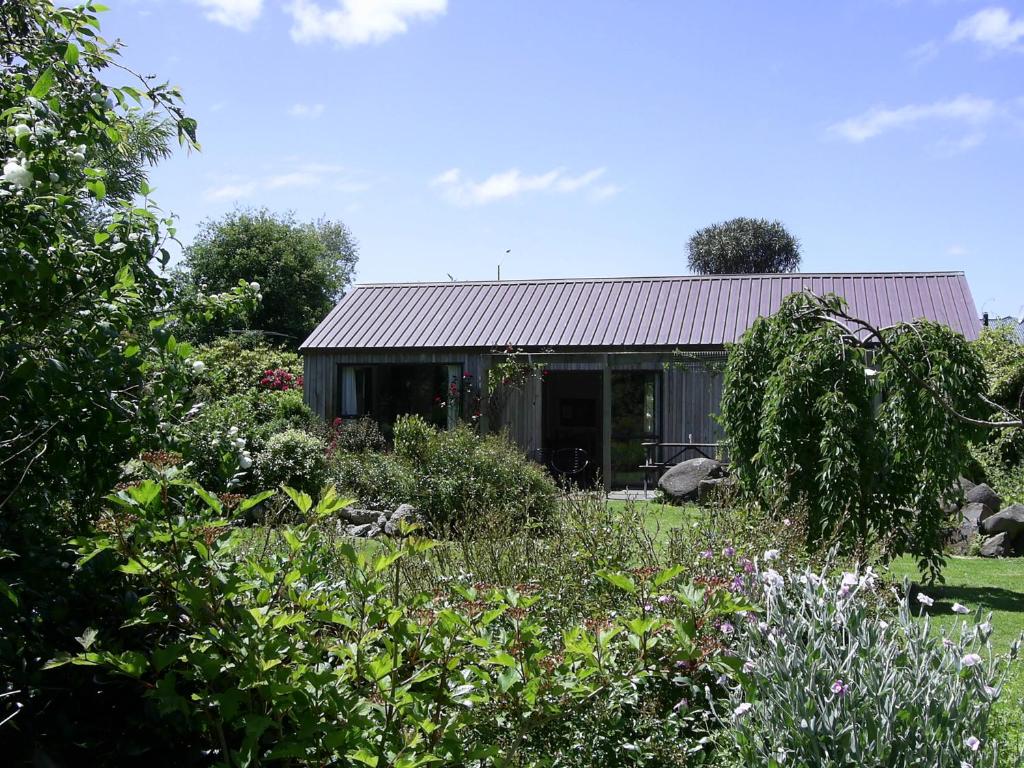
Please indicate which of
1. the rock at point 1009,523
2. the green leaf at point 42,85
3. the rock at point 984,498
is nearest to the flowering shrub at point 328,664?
the green leaf at point 42,85

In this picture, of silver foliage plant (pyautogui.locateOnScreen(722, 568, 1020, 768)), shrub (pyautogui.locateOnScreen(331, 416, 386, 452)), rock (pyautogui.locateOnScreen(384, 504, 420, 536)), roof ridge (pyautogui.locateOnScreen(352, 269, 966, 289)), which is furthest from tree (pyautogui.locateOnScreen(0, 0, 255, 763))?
roof ridge (pyautogui.locateOnScreen(352, 269, 966, 289))

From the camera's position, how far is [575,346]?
1798 centimetres

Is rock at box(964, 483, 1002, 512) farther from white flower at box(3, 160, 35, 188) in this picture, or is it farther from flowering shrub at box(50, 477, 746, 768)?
white flower at box(3, 160, 35, 188)

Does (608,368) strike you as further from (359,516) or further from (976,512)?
(359,516)

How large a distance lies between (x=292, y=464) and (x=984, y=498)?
9.46 m

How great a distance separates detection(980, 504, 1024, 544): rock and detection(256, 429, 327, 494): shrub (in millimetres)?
8803

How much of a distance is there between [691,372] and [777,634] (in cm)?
1467

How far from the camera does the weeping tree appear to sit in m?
7.61

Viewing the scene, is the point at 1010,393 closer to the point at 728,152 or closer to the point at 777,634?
the point at 728,152

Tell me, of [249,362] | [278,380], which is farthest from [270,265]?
[278,380]

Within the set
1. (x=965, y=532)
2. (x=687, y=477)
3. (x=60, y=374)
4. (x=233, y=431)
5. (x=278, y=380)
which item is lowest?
(x=965, y=532)

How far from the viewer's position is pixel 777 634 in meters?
3.28

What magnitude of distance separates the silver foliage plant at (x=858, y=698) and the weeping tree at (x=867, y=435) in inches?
175

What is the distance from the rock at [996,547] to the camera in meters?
11.2
